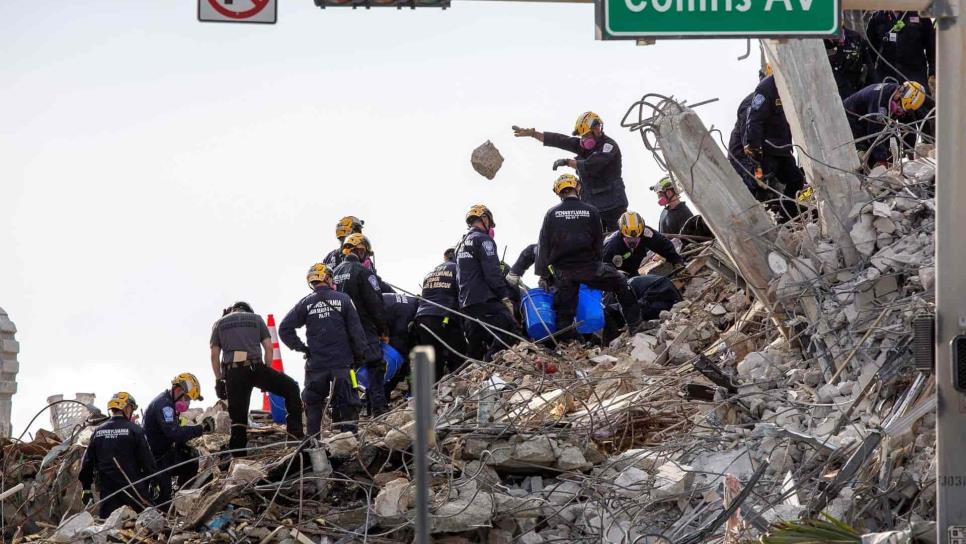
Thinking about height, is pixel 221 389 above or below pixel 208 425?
above

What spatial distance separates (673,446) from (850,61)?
700cm

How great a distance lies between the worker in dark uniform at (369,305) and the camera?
16.9m

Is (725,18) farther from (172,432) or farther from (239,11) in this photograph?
(172,432)

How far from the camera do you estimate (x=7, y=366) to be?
25.7 meters

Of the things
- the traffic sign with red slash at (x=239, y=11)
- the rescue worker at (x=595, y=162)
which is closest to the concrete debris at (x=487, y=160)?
the rescue worker at (x=595, y=162)

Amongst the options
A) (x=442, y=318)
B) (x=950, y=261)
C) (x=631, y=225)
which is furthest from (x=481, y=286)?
(x=950, y=261)

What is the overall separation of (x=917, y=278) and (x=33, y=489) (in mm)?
9568

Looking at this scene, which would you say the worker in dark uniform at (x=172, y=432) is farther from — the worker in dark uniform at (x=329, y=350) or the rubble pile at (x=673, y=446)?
the worker in dark uniform at (x=329, y=350)

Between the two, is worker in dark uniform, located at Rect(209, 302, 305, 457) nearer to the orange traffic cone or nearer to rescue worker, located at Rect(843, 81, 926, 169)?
the orange traffic cone

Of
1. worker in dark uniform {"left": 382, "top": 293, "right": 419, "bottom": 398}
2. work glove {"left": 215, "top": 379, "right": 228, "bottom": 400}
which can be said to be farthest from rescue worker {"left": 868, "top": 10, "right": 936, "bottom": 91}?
work glove {"left": 215, "top": 379, "right": 228, "bottom": 400}

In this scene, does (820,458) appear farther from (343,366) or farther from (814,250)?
(343,366)

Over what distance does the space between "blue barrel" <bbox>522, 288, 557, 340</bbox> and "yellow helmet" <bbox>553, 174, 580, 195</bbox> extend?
1.20 m

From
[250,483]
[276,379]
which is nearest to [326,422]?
[276,379]

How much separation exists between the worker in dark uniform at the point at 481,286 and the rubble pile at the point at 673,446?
1.17m
